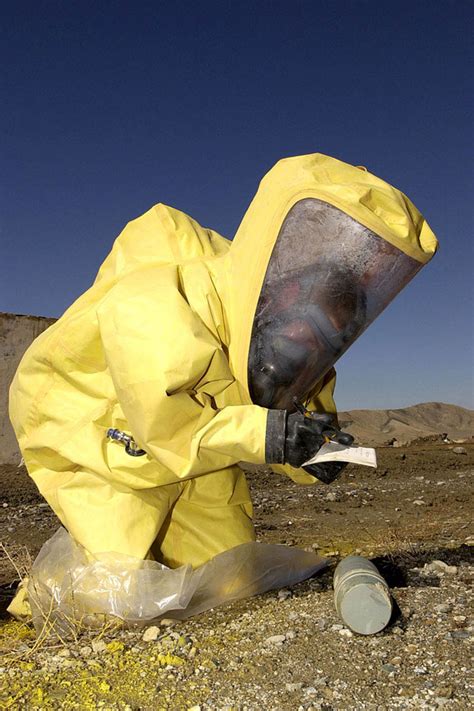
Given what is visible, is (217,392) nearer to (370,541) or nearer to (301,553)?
(301,553)

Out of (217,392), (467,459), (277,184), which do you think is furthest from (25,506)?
(467,459)

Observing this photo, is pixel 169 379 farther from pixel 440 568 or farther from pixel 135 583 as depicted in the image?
pixel 440 568

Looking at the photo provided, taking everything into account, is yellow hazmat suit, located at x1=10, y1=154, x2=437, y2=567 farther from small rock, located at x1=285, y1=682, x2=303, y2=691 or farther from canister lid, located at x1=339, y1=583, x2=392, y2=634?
small rock, located at x1=285, y1=682, x2=303, y2=691

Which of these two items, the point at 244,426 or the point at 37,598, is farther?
the point at 37,598

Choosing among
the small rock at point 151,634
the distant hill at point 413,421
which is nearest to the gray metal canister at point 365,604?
the small rock at point 151,634

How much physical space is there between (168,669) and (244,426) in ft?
2.83

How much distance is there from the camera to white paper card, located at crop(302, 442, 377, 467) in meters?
2.50

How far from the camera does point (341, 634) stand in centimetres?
253

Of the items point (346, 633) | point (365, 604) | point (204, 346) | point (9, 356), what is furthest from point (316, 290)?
point (9, 356)

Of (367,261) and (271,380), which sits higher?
(367,261)

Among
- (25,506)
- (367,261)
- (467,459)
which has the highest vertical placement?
(367,261)

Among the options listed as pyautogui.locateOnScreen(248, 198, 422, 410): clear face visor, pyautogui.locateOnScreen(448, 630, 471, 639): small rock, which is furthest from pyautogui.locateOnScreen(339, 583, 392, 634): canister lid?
pyautogui.locateOnScreen(248, 198, 422, 410): clear face visor

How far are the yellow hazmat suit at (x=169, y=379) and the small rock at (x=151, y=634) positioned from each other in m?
0.31

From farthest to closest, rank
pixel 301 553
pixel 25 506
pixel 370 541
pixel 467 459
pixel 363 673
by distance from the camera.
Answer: pixel 467 459 < pixel 25 506 < pixel 370 541 < pixel 301 553 < pixel 363 673
